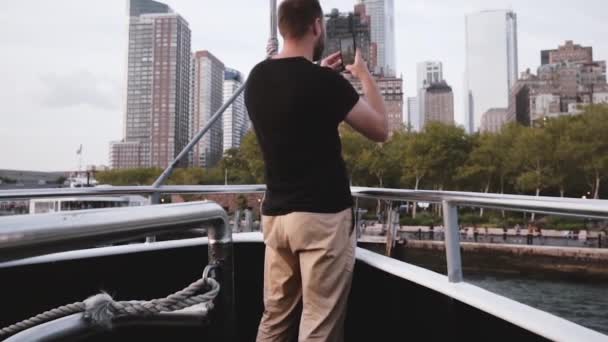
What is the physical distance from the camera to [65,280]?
74.2 inches

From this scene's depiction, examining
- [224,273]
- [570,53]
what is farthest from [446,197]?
[570,53]

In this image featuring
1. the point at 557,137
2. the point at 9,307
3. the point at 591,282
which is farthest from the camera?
the point at 557,137

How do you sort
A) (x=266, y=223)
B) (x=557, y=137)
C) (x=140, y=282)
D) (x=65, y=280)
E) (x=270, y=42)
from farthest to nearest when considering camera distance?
1. (x=557, y=137)
2. (x=270, y=42)
3. (x=140, y=282)
4. (x=65, y=280)
5. (x=266, y=223)

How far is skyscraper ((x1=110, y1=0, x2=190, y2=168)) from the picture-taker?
88.1 ft

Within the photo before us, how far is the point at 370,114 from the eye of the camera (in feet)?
4.66

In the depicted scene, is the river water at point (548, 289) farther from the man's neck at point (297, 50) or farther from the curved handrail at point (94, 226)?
the curved handrail at point (94, 226)

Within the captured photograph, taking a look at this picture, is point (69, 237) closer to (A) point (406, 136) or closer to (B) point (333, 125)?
(B) point (333, 125)

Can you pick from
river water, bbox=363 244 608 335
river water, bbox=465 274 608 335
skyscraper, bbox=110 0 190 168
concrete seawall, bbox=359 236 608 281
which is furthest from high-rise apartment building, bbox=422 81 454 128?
river water, bbox=465 274 608 335

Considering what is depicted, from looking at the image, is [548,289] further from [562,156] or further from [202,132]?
[202,132]

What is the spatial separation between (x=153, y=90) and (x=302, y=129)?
212 ft

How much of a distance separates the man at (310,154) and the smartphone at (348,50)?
0.22 m

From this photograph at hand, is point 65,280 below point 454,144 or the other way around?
below

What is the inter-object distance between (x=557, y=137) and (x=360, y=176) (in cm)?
1594

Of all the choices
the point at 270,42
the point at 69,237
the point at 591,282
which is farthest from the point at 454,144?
the point at 69,237
